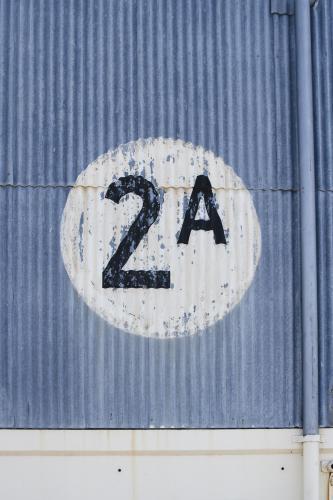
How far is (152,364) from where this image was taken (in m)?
5.09

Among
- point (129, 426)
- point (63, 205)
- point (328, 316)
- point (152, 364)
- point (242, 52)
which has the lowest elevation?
point (129, 426)

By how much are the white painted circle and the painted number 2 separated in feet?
0.11

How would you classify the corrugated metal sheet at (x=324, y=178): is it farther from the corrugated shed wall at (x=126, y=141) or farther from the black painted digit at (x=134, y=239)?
the black painted digit at (x=134, y=239)

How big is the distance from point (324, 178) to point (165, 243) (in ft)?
4.33

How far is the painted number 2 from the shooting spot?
513cm

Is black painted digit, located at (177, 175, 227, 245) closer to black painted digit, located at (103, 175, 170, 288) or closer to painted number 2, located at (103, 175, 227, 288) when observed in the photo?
painted number 2, located at (103, 175, 227, 288)

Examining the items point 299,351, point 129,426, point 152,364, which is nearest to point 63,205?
point 152,364

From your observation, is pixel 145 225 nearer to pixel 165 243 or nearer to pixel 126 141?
pixel 165 243
